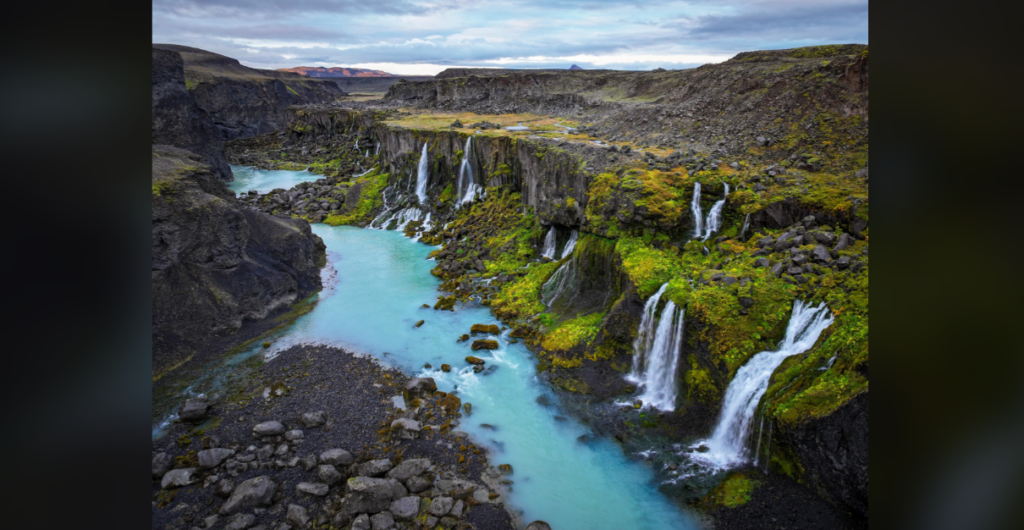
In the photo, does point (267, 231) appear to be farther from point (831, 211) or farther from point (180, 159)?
point (831, 211)

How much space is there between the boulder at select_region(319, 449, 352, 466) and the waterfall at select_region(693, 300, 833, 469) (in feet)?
31.0

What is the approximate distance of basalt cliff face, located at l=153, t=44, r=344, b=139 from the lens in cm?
9300

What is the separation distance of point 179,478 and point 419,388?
698 cm

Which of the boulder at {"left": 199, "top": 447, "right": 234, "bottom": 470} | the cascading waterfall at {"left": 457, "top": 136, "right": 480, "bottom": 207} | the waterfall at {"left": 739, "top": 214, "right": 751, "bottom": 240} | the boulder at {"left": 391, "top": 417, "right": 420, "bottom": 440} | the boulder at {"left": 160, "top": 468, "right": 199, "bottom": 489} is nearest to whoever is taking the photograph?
the boulder at {"left": 160, "top": 468, "right": 199, "bottom": 489}

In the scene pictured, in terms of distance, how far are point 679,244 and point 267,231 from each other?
803 inches

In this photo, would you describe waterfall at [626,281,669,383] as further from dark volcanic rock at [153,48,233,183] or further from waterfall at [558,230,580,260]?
dark volcanic rock at [153,48,233,183]

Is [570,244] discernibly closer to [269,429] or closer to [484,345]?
[484,345]

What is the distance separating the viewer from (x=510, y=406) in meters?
17.5

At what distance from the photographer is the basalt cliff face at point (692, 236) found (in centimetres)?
1306

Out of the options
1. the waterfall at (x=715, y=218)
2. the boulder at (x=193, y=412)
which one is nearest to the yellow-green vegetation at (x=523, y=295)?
the waterfall at (x=715, y=218)

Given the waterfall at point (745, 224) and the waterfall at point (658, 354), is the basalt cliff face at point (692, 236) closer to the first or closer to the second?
the waterfall at point (745, 224)

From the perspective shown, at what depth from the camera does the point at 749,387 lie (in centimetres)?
1438

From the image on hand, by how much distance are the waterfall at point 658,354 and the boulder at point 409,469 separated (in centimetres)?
729

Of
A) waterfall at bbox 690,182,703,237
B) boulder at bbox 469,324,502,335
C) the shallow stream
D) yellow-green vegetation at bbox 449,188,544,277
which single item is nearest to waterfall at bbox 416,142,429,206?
yellow-green vegetation at bbox 449,188,544,277
